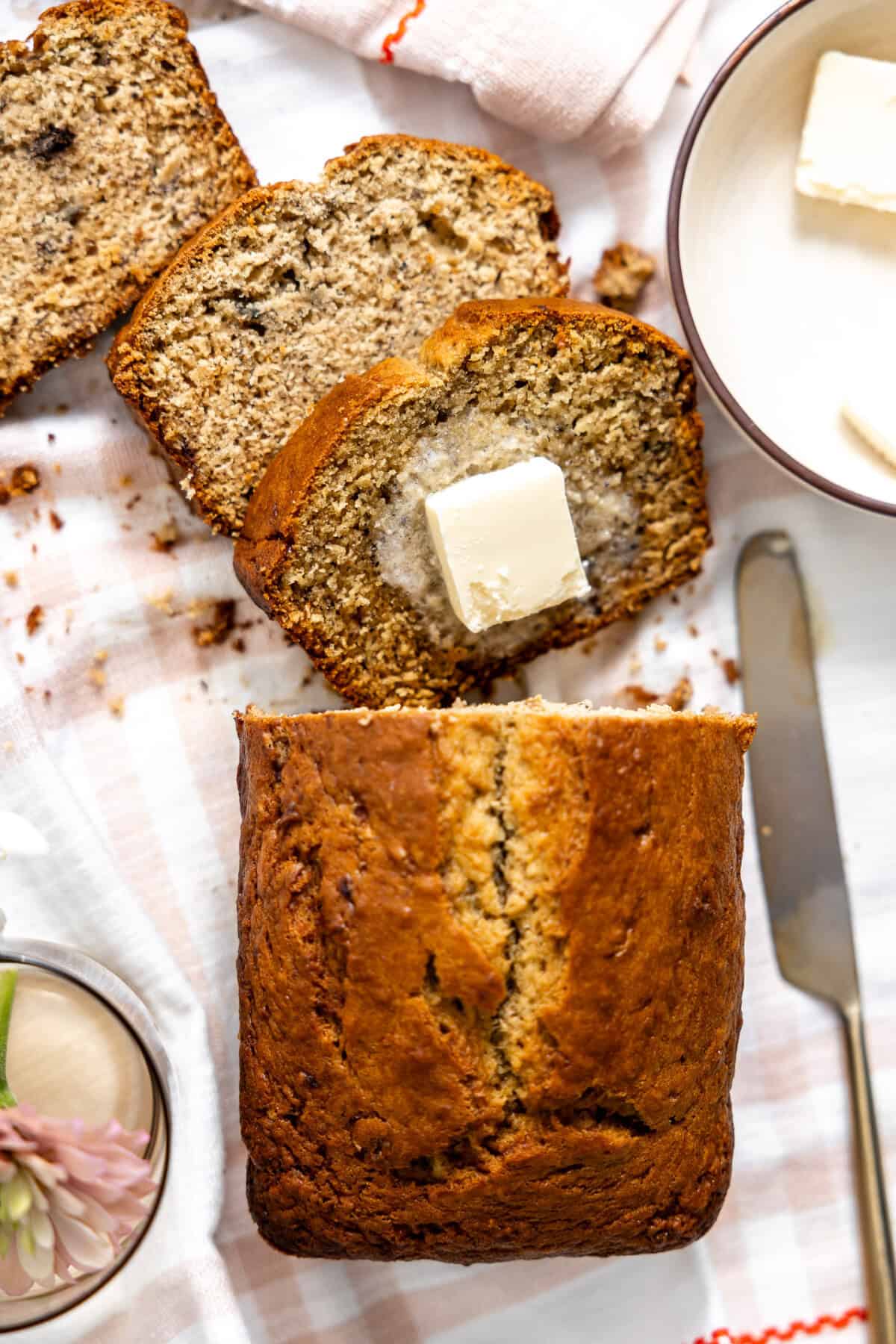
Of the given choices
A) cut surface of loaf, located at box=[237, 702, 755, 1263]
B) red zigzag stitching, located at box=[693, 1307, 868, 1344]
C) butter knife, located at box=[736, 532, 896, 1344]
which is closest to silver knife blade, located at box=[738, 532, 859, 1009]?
butter knife, located at box=[736, 532, 896, 1344]

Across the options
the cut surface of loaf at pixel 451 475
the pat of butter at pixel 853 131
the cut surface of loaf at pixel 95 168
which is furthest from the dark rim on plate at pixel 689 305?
the cut surface of loaf at pixel 95 168

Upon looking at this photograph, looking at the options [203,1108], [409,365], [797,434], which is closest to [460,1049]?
[203,1108]

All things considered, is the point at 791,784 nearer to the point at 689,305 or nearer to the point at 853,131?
the point at 689,305

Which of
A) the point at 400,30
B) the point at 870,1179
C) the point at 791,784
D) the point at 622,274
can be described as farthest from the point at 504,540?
the point at 870,1179

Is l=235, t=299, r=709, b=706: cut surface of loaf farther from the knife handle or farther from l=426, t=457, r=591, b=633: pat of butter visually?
the knife handle

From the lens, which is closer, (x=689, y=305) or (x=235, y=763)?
(x=689, y=305)

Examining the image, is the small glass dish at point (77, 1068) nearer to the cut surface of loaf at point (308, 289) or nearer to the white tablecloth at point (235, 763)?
the white tablecloth at point (235, 763)
